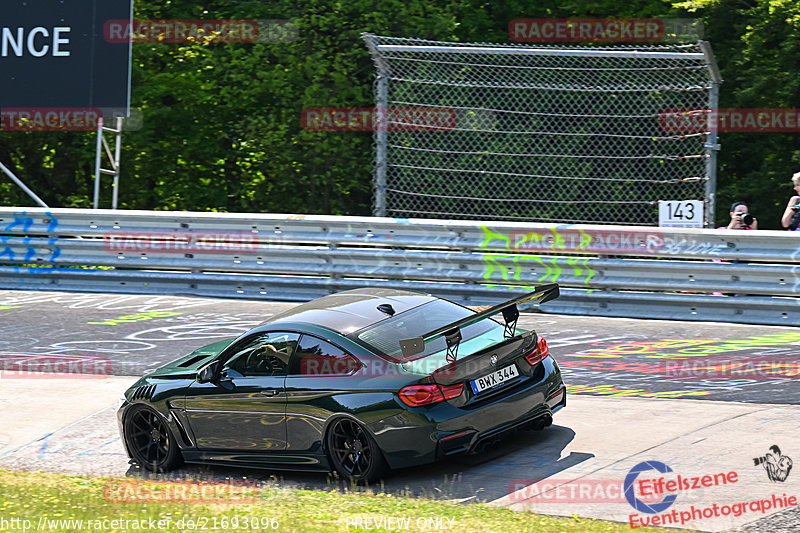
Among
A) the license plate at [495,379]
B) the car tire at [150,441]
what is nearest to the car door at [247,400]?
the car tire at [150,441]

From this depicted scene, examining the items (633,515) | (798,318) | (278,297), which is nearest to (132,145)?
(278,297)

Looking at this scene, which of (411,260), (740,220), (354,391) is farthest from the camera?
(411,260)

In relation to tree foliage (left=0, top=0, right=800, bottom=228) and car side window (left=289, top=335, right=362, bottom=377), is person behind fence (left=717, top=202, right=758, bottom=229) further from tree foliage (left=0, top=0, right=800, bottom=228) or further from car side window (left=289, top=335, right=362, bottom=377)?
car side window (left=289, top=335, right=362, bottom=377)

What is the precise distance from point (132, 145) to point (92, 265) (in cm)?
771

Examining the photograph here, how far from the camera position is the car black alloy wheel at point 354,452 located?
7.36 metres
